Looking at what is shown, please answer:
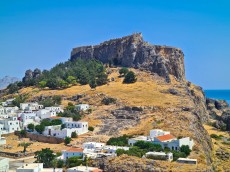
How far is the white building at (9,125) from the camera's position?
64.0 meters

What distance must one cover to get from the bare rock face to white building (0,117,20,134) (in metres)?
37.6

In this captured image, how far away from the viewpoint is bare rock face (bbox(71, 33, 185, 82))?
93938 millimetres

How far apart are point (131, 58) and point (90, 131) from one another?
41582 millimetres

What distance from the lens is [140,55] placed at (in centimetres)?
9750

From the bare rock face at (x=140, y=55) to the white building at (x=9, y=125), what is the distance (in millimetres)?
37564

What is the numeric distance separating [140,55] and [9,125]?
4314 cm

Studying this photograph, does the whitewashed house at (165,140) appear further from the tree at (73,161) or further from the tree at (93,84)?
the tree at (93,84)

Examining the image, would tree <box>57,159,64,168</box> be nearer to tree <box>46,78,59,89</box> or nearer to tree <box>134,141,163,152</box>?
tree <box>134,141,163,152</box>

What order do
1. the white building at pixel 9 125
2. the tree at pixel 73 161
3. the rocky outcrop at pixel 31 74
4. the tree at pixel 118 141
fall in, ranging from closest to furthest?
1. the tree at pixel 73 161
2. the tree at pixel 118 141
3. the white building at pixel 9 125
4. the rocky outcrop at pixel 31 74

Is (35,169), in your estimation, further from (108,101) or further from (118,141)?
(108,101)

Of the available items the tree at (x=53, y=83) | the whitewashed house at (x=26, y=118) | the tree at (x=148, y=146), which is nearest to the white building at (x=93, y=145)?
the tree at (x=148, y=146)

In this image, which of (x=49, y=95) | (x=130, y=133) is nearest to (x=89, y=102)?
(x=49, y=95)

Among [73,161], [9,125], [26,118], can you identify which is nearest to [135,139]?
[73,161]

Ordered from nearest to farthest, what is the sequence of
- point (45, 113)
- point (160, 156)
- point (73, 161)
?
point (160, 156) < point (73, 161) < point (45, 113)
